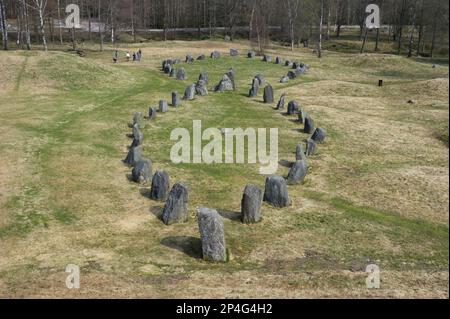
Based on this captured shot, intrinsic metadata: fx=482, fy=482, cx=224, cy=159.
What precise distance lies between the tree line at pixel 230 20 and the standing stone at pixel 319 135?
3926cm

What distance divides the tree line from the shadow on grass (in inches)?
1956

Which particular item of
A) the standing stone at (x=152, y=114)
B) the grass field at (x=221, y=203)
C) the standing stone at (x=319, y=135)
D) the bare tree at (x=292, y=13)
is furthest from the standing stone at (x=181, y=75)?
the bare tree at (x=292, y=13)

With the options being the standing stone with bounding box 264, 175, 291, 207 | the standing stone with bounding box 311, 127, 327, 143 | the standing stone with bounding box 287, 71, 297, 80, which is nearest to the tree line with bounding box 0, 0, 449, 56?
the standing stone with bounding box 287, 71, 297, 80

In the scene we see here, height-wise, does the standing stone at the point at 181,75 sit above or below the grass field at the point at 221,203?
above

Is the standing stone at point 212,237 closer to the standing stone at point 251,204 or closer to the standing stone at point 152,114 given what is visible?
the standing stone at point 251,204

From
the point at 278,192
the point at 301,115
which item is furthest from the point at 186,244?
the point at 301,115

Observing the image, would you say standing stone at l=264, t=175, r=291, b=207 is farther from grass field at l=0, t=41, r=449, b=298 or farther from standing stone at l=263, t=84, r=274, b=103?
standing stone at l=263, t=84, r=274, b=103

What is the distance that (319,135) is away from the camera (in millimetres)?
25047

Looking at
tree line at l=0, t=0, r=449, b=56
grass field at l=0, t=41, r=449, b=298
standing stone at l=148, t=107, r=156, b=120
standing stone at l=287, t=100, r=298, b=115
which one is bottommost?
grass field at l=0, t=41, r=449, b=298

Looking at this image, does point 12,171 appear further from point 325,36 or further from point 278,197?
point 325,36

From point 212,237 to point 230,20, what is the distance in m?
73.1

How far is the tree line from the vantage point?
221 feet

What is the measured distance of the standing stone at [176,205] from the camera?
15.7 metres

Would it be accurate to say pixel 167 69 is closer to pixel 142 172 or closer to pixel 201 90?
pixel 201 90
